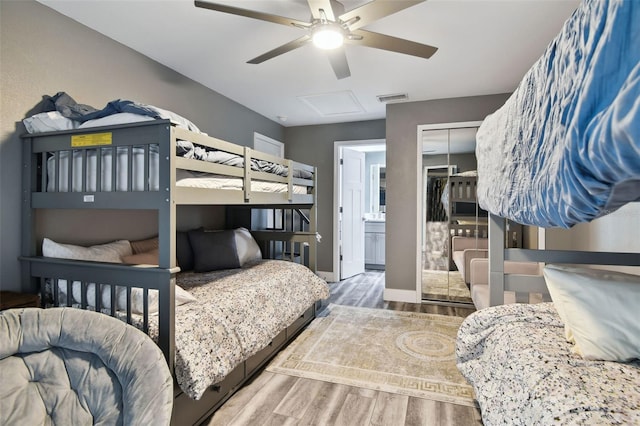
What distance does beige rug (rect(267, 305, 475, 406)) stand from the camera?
2.13 metres

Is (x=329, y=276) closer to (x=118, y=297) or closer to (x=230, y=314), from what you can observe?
(x=230, y=314)

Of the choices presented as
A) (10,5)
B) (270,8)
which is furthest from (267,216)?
(10,5)

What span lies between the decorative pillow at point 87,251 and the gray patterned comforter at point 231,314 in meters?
0.51

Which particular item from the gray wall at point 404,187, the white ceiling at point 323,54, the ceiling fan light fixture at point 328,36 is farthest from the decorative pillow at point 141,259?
the gray wall at point 404,187

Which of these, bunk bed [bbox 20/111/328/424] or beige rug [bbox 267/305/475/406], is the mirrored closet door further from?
bunk bed [bbox 20/111/328/424]

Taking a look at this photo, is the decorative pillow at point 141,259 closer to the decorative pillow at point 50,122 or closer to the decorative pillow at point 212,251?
the decorative pillow at point 212,251

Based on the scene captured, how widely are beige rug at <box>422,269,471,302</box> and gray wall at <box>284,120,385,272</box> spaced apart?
1.54 m

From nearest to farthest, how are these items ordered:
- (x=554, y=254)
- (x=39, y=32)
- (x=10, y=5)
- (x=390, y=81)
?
(x=554, y=254)
(x=10, y=5)
(x=39, y=32)
(x=390, y=81)

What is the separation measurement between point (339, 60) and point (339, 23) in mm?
418

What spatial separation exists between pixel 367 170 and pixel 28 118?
5284 mm

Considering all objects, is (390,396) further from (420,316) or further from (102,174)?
(102,174)

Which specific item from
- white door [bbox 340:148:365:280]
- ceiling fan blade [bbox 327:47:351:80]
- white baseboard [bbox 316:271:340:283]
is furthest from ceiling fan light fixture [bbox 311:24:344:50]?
white baseboard [bbox 316:271:340:283]

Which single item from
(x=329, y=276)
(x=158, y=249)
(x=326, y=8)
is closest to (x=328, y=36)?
(x=326, y=8)

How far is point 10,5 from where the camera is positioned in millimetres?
1828
